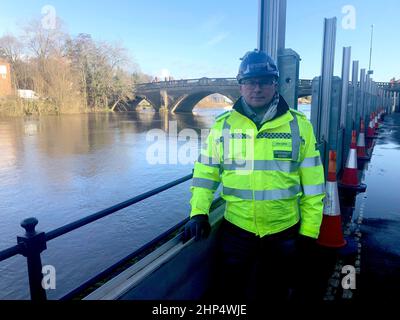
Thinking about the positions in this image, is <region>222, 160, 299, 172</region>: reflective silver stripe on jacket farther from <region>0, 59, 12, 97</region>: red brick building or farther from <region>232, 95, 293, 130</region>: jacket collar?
<region>0, 59, 12, 97</region>: red brick building

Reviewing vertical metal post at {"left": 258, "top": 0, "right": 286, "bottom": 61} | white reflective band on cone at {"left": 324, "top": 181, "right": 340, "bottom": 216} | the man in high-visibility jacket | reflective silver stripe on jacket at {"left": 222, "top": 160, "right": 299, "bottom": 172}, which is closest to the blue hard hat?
the man in high-visibility jacket

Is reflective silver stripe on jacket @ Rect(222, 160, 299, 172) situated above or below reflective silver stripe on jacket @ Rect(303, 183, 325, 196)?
above

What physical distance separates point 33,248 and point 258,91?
171 cm

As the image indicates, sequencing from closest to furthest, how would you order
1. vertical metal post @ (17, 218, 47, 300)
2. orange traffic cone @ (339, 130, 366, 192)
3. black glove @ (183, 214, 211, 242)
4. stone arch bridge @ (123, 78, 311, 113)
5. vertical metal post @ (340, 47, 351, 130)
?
vertical metal post @ (17, 218, 47, 300) → black glove @ (183, 214, 211, 242) → orange traffic cone @ (339, 130, 366, 192) → vertical metal post @ (340, 47, 351, 130) → stone arch bridge @ (123, 78, 311, 113)

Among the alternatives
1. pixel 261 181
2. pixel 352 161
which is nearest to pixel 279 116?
pixel 261 181

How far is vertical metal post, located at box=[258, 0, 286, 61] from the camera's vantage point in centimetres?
392

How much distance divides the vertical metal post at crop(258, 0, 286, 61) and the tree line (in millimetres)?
45161

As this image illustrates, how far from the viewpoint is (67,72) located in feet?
172

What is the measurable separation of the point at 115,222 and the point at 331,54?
5.22m

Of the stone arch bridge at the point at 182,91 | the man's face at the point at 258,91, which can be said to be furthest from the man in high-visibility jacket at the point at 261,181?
the stone arch bridge at the point at 182,91

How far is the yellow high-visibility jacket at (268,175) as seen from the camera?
222 centimetres

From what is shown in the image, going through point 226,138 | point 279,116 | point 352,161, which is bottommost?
point 352,161

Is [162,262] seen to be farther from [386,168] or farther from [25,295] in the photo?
[386,168]

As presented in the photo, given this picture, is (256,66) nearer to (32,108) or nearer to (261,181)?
(261,181)
